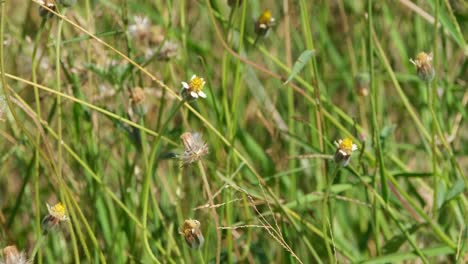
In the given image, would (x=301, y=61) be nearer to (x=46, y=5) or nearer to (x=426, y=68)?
(x=426, y=68)

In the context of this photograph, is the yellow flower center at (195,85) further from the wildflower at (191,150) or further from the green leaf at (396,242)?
the green leaf at (396,242)

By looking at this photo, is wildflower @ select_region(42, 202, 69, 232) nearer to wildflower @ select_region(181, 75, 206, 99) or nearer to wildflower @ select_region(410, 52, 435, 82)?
wildflower @ select_region(181, 75, 206, 99)

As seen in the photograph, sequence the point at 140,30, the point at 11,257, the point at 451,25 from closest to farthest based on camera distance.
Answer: the point at 11,257 → the point at 451,25 → the point at 140,30

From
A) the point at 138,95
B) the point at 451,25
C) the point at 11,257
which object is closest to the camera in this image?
the point at 11,257

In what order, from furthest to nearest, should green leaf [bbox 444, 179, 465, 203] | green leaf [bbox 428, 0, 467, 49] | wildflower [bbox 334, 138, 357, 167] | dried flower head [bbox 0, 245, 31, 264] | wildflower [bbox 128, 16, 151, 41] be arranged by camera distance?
wildflower [bbox 128, 16, 151, 41]
green leaf [bbox 428, 0, 467, 49]
green leaf [bbox 444, 179, 465, 203]
wildflower [bbox 334, 138, 357, 167]
dried flower head [bbox 0, 245, 31, 264]

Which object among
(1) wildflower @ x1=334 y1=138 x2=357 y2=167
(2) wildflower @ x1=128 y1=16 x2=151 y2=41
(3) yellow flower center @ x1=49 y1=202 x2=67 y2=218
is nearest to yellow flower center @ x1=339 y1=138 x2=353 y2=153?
(1) wildflower @ x1=334 y1=138 x2=357 y2=167

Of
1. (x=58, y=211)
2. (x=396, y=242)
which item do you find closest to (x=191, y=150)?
(x=58, y=211)

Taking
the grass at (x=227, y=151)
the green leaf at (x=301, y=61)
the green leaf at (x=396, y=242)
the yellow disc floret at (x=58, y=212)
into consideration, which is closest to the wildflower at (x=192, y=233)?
the grass at (x=227, y=151)

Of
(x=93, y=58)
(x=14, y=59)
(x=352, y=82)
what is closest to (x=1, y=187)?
(x=14, y=59)
